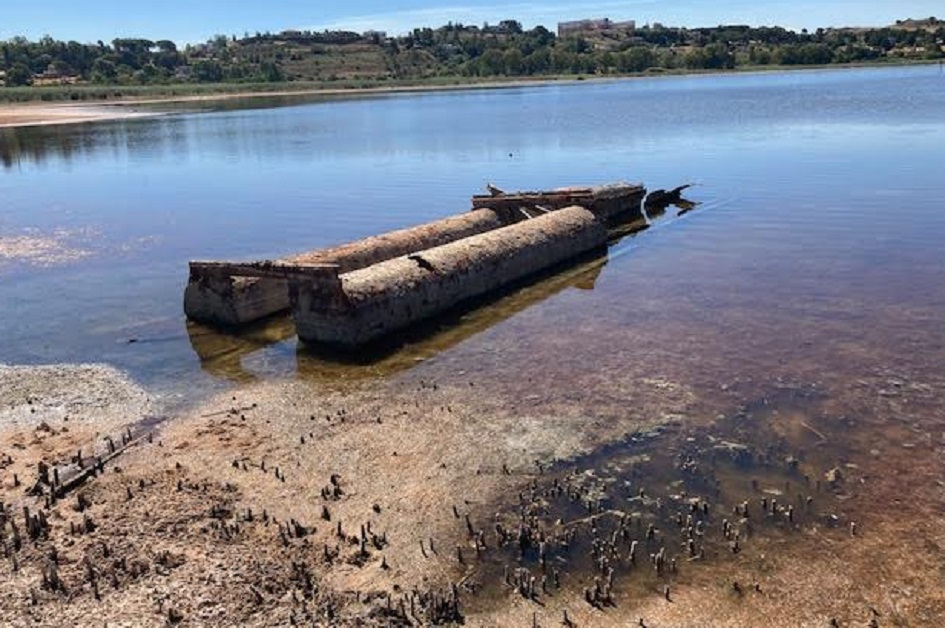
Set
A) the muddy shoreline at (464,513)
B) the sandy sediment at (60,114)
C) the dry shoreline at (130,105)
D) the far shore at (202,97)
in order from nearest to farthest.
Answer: the muddy shoreline at (464,513), the sandy sediment at (60,114), the dry shoreline at (130,105), the far shore at (202,97)

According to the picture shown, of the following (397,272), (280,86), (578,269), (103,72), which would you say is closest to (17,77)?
(103,72)

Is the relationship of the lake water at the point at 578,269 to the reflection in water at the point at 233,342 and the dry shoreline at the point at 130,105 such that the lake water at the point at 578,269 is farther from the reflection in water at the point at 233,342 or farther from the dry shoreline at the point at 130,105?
the dry shoreline at the point at 130,105

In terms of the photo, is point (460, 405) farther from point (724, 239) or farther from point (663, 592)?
point (724, 239)

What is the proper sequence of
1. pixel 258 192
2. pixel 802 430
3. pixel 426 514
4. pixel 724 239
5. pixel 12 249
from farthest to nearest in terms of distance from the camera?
pixel 258 192
pixel 12 249
pixel 724 239
pixel 802 430
pixel 426 514

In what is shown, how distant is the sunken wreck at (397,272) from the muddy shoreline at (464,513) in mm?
2496

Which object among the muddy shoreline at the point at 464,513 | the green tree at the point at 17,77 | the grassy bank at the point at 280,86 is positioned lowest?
the muddy shoreline at the point at 464,513

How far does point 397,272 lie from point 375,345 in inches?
60.5

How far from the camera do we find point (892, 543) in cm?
779

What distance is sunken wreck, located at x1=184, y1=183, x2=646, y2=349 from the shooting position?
1399cm

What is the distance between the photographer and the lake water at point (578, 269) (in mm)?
13312

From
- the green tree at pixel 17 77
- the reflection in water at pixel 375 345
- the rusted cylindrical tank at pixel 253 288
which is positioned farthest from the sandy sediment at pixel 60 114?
the reflection in water at pixel 375 345

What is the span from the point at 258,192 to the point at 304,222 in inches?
336

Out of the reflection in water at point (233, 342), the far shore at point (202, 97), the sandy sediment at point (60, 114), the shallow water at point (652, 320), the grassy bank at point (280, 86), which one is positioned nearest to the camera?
the shallow water at point (652, 320)

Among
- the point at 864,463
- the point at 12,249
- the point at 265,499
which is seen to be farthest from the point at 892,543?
the point at 12,249
